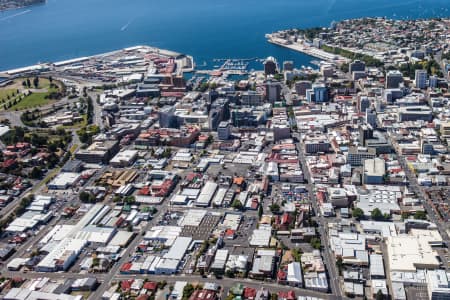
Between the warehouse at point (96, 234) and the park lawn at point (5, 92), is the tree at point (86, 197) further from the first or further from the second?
the park lawn at point (5, 92)

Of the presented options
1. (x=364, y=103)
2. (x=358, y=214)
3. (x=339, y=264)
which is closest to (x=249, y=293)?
(x=339, y=264)

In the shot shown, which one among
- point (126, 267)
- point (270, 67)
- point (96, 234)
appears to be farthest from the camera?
point (270, 67)

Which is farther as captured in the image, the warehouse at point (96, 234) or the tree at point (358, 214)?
the tree at point (358, 214)

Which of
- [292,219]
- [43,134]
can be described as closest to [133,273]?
[292,219]

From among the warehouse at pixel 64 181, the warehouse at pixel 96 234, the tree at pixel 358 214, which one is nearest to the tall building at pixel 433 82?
the tree at pixel 358 214

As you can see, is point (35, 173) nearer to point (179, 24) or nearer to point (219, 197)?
point (219, 197)

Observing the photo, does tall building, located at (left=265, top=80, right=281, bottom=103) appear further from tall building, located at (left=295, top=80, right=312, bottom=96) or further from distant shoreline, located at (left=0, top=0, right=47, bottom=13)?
distant shoreline, located at (left=0, top=0, right=47, bottom=13)
